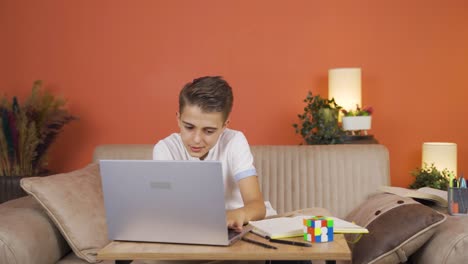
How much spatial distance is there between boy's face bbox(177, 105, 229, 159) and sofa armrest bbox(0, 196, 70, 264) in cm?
70

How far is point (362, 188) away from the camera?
9.68 ft

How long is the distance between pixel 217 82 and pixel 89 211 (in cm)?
83

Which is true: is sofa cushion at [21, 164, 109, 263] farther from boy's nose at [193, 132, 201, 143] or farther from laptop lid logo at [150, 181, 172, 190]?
laptop lid logo at [150, 181, 172, 190]

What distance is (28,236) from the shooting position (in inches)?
89.0

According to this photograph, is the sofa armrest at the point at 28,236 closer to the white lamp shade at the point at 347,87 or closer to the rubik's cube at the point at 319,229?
the rubik's cube at the point at 319,229

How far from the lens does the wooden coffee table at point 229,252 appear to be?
1556 millimetres

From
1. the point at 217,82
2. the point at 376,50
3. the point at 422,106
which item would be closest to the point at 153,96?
the point at 376,50

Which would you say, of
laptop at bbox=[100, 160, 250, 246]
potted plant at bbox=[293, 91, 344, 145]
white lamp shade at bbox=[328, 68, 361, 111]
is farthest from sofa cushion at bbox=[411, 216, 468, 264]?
white lamp shade at bbox=[328, 68, 361, 111]

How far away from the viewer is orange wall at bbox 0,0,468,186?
420cm

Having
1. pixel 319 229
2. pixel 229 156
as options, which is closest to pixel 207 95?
pixel 229 156

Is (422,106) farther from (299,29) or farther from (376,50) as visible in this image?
(299,29)

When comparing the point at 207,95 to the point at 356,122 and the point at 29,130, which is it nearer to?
the point at 356,122

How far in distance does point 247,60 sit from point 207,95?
7.39 ft

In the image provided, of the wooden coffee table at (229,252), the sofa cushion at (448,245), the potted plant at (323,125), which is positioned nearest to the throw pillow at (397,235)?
the sofa cushion at (448,245)
